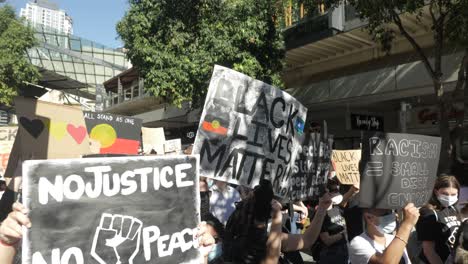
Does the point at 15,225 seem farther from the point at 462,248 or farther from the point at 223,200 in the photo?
the point at 223,200

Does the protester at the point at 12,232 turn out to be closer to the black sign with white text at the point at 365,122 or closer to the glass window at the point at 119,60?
the black sign with white text at the point at 365,122

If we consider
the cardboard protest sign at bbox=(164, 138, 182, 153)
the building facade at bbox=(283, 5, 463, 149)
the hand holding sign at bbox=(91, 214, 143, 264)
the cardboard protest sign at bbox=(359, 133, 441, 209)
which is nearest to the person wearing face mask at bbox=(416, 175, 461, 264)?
the cardboard protest sign at bbox=(359, 133, 441, 209)

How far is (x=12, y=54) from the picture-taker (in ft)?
55.5

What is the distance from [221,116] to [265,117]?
1.58ft

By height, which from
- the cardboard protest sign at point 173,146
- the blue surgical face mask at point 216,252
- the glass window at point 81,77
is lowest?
the blue surgical face mask at point 216,252

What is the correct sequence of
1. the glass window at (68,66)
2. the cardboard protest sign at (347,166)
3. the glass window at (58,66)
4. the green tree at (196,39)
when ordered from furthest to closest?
the glass window at (68,66) < the glass window at (58,66) < the green tree at (196,39) < the cardboard protest sign at (347,166)

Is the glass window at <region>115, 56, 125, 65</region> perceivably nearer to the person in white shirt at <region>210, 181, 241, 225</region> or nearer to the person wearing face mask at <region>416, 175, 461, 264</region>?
the person in white shirt at <region>210, 181, 241, 225</region>

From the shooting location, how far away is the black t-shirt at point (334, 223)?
5.00 m

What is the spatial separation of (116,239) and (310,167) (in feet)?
7.64

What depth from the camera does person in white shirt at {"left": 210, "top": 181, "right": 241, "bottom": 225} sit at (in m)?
5.13

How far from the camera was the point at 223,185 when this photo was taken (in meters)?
5.38

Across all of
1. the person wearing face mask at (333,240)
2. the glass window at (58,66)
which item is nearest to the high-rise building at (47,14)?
the glass window at (58,66)

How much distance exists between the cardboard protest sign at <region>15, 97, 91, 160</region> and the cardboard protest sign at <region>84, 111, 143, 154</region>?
426cm

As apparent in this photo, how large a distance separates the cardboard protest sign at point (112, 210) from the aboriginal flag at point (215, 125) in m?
0.72
